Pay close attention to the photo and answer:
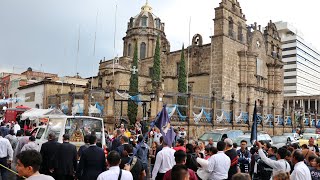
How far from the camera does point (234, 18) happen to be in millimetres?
39500

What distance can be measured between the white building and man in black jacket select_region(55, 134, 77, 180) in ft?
328

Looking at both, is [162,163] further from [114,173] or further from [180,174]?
[180,174]

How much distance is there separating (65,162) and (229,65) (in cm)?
3225

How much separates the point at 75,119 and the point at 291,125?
118 ft

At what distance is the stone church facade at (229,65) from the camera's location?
37.7 meters

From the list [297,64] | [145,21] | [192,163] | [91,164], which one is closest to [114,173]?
[91,164]

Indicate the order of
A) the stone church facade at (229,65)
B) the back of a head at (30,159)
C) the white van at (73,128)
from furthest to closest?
the stone church facade at (229,65) < the white van at (73,128) < the back of a head at (30,159)

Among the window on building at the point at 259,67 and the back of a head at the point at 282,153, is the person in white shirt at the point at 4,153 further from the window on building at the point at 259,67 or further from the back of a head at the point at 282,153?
the window on building at the point at 259,67

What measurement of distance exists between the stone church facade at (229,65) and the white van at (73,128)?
21219 mm

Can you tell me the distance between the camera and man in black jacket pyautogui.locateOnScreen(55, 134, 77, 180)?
7762mm

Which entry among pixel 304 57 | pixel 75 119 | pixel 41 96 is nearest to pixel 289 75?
pixel 304 57

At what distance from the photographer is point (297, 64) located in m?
101

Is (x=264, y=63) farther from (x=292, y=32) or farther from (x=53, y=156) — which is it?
(x=292, y=32)

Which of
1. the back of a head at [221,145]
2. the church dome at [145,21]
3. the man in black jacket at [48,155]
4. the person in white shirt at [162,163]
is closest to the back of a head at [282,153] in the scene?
the back of a head at [221,145]
